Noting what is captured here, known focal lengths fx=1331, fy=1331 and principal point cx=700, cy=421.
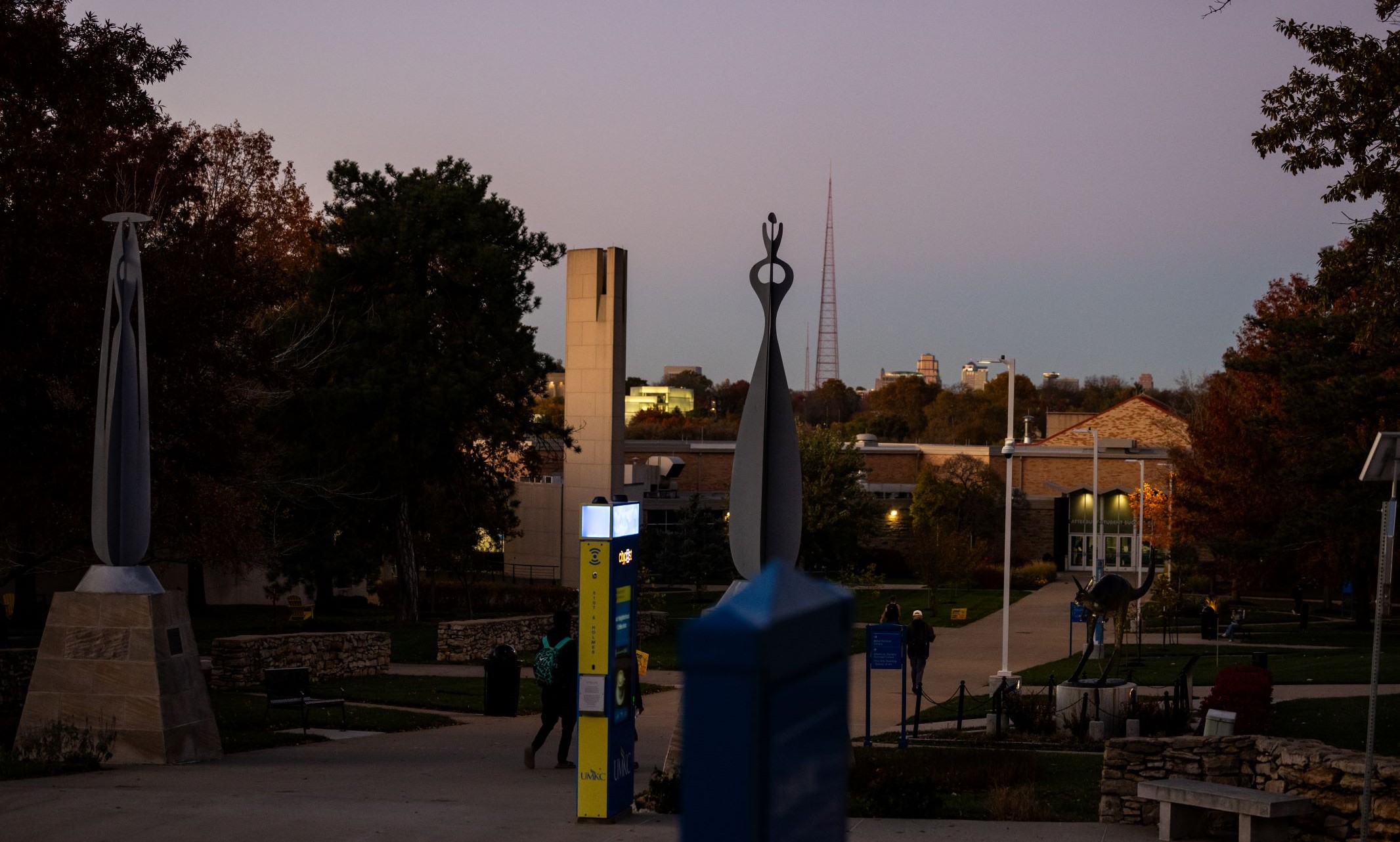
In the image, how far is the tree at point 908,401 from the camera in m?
144

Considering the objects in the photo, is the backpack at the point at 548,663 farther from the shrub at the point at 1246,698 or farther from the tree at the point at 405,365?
the tree at the point at 405,365

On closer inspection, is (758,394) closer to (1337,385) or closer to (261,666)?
(261,666)

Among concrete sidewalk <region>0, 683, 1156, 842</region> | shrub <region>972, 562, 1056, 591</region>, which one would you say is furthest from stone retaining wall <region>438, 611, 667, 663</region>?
shrub <region>972, 562, 1056, 591</region>

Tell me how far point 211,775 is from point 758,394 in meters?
6.77

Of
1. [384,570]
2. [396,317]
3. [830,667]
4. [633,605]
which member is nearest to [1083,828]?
[633,605]

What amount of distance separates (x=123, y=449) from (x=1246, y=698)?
44.5ft

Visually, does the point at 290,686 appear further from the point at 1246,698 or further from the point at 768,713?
the point at 768,713

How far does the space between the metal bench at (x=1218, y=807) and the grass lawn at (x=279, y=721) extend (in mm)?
10720

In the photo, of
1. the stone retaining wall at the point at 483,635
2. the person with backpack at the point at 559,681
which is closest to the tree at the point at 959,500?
the stone retaining wall at the point at 483,635

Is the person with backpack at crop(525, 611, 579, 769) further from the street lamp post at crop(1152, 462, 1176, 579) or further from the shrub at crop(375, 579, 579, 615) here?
the street lamp post at crop(1152, 462, 1176, 579)

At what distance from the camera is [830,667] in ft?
7.59

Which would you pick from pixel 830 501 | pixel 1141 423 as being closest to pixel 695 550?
pixel 830 501

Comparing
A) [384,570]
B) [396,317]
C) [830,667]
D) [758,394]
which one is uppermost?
[396,317]

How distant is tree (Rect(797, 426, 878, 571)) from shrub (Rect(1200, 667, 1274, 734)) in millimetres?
35614
